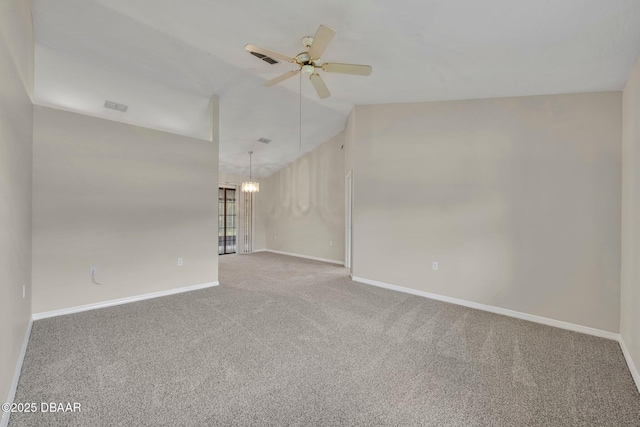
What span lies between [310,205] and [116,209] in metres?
4.51

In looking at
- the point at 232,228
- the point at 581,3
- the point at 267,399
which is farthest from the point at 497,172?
the point at 232,228

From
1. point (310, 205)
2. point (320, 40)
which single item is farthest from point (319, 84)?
point (310, 205)

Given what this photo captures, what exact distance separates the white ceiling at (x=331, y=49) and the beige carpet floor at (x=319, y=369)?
2609 millimetres

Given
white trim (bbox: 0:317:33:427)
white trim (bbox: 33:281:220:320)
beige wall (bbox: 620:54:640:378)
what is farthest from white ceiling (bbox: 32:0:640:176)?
white trim (bbox: 0:317:33:427)

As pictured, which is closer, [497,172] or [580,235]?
[580,235]

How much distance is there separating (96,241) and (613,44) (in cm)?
555

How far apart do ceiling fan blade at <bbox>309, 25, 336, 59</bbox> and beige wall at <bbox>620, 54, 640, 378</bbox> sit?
255 cm

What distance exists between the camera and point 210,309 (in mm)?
3262

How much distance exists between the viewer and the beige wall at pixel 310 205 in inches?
253

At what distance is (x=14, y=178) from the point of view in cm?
199

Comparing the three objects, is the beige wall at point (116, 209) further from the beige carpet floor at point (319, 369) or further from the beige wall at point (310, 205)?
the beige wall at point (310, 205)

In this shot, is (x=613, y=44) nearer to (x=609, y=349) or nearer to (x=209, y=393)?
(x=609, y=349)

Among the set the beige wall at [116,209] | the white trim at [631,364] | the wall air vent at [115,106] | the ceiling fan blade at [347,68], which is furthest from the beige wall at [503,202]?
the wall air vent at [115,106]

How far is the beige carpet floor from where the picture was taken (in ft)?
5.15
